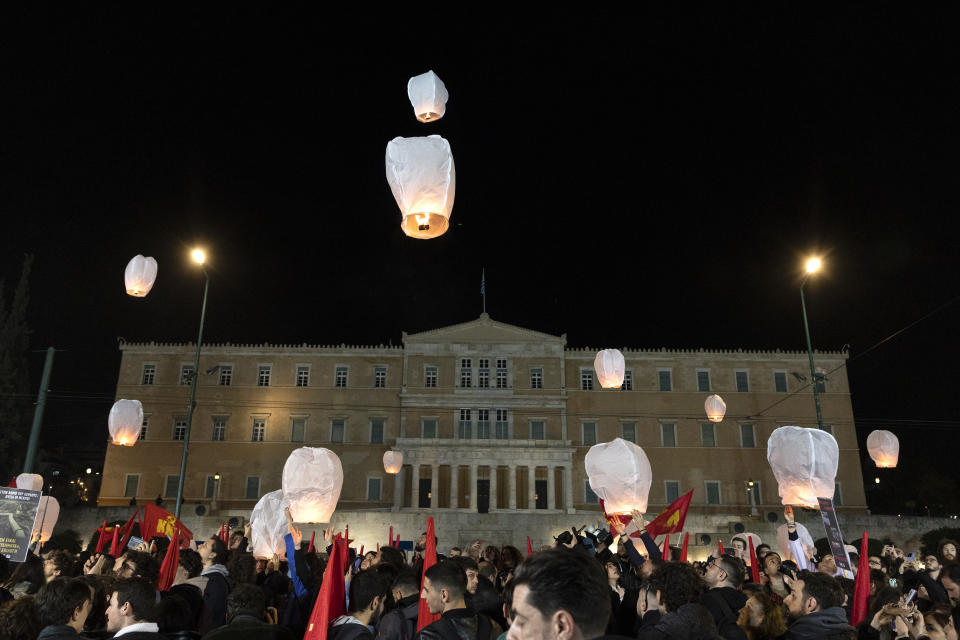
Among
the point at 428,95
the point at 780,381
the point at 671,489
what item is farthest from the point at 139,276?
the point at 780,381

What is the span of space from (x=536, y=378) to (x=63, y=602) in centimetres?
4373

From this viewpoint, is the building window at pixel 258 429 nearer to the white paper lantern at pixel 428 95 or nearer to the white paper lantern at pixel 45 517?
the white paper lantern at pixel 45 517

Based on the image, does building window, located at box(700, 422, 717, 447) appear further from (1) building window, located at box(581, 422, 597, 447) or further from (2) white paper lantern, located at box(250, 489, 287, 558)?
(2) white paper lantern, located at box(250, 489, 287, 558)

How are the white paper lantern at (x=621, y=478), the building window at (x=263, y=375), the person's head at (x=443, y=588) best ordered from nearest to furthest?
the person's head at (x=443, y=588) → the white paper lantern at (x=621, y=478) → the building window at (x=263, y=375)

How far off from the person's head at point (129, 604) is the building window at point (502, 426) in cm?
4248

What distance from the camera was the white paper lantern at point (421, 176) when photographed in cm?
683

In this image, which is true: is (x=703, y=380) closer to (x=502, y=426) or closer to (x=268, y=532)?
(x=502, y=426)

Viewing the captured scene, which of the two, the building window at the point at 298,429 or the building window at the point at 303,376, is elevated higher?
the building window at the point at 303,376

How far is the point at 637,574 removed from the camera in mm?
6656

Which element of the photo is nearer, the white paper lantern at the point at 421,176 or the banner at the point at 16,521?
the white paper lantern at the point at 421,176

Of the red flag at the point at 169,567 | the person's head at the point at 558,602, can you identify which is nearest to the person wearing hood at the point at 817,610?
the person's head at the point at 558,602

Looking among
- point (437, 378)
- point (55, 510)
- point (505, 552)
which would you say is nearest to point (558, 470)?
point (437, 378)

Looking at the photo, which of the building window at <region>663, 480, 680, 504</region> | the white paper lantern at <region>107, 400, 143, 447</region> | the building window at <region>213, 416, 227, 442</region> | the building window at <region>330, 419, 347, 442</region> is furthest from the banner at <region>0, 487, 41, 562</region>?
the building window at <region>663, 480, 680, 504</region>

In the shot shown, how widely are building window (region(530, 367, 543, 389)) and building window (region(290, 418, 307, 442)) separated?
15787mm
